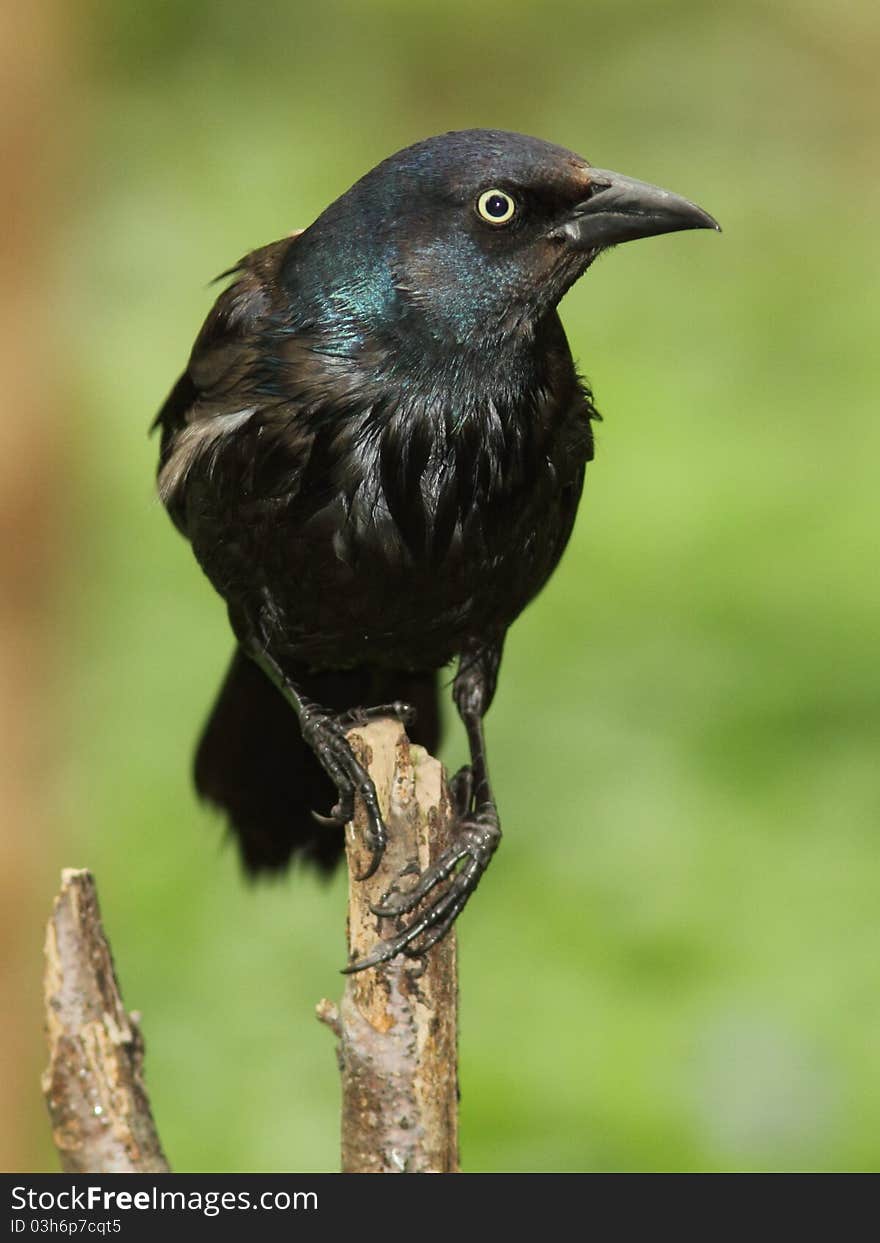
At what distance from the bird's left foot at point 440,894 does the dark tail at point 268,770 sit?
0.61 m

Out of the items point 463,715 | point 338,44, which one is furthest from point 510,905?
point 338,44

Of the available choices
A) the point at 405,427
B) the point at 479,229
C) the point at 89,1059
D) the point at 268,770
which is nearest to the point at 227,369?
the point at 405,427

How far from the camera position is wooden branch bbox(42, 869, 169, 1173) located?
2844 millimetres

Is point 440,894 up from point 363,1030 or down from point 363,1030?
up

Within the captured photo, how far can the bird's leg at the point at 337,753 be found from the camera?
3.41 m

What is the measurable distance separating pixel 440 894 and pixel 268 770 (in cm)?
91

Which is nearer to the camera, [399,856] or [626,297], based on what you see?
[399,856]

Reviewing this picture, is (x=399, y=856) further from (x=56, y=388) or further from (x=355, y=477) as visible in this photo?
(x=56, y=388)

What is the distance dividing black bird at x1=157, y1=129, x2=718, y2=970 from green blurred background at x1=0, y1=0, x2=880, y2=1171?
0.70 metres

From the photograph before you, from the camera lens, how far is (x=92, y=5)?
9.38 metres

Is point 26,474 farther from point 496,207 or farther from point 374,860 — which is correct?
point 374,860

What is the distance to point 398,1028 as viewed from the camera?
320cm

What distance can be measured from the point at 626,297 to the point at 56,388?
7.84 ft

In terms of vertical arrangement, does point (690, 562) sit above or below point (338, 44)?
below
